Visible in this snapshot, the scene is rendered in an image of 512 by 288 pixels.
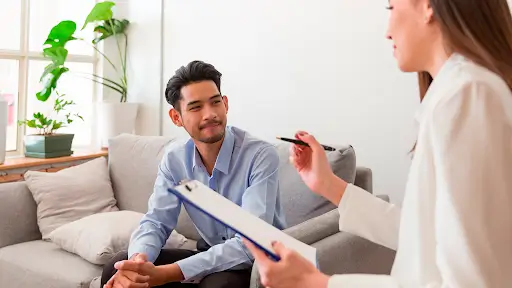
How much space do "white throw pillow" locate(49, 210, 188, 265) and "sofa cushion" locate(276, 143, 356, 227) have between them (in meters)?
0.50

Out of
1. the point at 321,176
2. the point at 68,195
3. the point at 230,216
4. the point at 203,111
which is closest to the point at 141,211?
the point at 68,195

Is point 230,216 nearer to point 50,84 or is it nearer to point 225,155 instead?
point 225,155

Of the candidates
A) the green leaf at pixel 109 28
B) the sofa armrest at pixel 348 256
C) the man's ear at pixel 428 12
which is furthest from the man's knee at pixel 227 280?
the green leaf at pixel 109 28

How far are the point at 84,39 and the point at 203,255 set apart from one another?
2313mm

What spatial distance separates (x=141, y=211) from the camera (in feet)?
8.34

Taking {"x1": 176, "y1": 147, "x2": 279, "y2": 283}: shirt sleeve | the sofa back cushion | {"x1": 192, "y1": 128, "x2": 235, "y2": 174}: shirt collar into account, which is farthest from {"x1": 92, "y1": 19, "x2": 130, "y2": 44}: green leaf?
{"x1": 176, "y1": 147, "x2": 279, "y2": 283}: shirt sleeve

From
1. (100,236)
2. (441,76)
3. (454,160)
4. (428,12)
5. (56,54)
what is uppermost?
(56,54)

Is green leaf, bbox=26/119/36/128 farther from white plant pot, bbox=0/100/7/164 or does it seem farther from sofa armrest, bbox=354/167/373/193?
sofa armrest, bbox=354/167/373/193

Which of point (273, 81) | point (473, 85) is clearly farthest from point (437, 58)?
point (273, 81)

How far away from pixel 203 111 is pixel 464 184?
1213 millimetres

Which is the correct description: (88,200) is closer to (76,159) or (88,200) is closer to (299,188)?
(76,159)

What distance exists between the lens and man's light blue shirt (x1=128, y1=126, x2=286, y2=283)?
1.60m

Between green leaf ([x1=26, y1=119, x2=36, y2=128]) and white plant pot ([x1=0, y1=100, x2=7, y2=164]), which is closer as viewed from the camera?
white plant pot ([x1=0, y1=100, x2=7, y2=164])

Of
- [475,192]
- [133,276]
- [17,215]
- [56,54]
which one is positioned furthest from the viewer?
[56,54]
